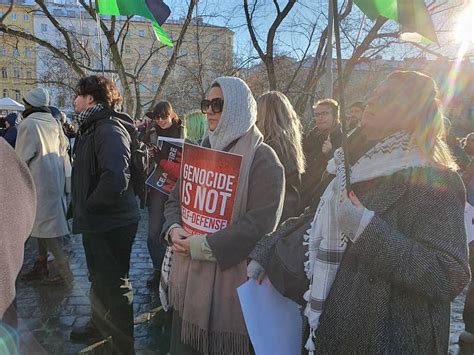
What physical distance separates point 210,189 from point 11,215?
1.03 meters

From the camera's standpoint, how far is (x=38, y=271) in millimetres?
4895

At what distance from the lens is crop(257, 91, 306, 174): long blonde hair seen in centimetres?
309

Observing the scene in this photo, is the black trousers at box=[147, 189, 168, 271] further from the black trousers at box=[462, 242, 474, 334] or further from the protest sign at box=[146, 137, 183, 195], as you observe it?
the black trousers at box=[462, 242, 474, 334]

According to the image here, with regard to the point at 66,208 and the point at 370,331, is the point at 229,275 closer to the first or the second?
the point at 370,331

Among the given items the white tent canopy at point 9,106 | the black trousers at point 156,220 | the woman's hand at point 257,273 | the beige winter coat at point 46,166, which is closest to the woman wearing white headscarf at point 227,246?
the woman's hand at point 257,273

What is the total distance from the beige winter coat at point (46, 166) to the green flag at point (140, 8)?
4.84 feet

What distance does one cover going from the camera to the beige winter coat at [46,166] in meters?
4.41

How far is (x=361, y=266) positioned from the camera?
153 cm

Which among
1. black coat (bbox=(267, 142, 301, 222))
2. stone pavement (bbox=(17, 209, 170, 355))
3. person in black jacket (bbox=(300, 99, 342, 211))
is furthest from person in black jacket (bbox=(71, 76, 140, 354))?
person in black jacket (bbox=(300, 99, 342, 211))

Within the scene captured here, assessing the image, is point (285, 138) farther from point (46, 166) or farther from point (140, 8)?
point (46, 166)

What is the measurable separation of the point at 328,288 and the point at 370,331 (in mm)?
211

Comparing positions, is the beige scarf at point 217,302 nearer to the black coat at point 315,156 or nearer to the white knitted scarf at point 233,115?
the white knitted scarf at point 233,115

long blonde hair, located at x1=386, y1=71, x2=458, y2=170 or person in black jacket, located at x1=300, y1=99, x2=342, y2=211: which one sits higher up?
long blonde hair, located at x1=386, y1=71, x2=458, y2=170

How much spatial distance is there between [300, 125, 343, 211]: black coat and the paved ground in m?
1.88
